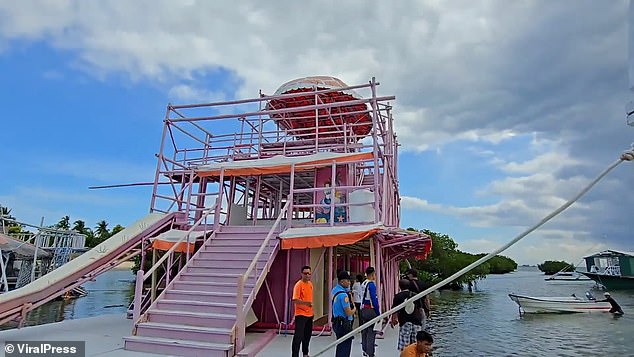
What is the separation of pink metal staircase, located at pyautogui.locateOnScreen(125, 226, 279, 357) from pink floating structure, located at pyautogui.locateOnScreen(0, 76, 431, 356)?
20 mm

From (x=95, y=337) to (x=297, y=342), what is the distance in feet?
15.0

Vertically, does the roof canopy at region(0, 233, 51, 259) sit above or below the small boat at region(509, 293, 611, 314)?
above

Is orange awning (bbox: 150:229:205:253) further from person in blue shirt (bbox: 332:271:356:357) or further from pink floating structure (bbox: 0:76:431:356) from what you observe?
person in blue shirt (bbox: 332:271:356:357)

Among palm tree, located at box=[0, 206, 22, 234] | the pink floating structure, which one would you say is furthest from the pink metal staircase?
palm tree, located at box=[0, 206, 22, 234]

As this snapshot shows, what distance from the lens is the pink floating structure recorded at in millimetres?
7023

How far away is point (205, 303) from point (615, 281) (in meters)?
42.8

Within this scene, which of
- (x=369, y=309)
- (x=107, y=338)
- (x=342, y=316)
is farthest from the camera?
(x=107, y=338)

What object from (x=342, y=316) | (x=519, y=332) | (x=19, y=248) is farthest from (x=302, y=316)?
(x=19, y=248)

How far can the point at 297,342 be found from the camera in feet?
19.4

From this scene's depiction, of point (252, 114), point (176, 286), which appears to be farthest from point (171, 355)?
point (252, 114)

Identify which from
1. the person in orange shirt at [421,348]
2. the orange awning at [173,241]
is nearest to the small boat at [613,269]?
the orange awning at [173,241]

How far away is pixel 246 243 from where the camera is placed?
9.09 m

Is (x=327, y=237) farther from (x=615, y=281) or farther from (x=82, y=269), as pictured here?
(x=615, y=281)

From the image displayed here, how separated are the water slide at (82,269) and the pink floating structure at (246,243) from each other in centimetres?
3
